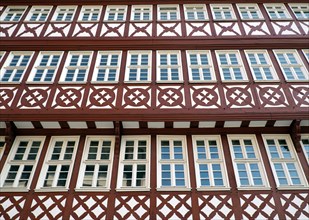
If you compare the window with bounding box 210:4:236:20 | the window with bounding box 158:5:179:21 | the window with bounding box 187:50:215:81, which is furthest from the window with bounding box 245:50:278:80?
the window with bounding box 158:5:179:21

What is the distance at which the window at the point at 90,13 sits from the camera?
1385 cm

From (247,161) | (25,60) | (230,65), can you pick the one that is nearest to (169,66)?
(230,65)

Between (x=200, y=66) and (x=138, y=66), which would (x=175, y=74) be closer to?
(x=200, y=66)

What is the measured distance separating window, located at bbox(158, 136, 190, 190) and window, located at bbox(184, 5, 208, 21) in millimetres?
5813

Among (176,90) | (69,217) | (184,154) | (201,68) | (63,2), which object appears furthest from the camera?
(63,2)

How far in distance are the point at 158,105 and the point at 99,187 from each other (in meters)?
3.20

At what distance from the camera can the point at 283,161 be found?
9.91 m

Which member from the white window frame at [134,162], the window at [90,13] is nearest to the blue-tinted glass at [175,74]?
the white window frame at [134,162]

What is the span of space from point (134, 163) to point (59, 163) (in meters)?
2.31

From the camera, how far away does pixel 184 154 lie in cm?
1023

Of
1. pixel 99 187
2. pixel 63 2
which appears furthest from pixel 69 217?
pixel 63 2

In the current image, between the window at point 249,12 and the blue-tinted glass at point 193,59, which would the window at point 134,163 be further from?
the window at point 249,12

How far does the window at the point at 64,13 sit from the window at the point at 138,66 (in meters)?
3.53

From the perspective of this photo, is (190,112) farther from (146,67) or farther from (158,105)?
(146,67)
